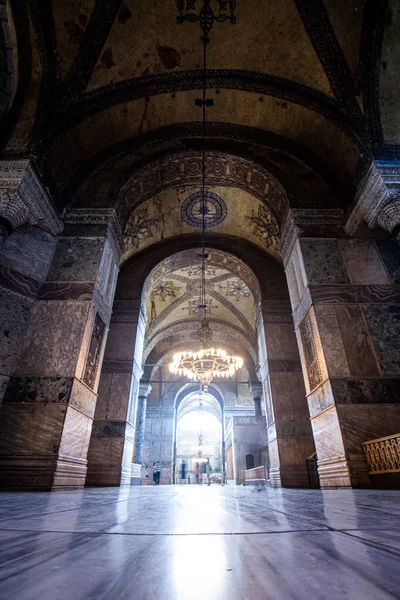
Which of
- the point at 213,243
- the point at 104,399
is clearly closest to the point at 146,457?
the point at 104,399

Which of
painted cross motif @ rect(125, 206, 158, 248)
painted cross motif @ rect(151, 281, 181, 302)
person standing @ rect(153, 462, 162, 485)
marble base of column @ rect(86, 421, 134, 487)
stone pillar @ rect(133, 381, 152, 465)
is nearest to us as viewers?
marble base of column @ rect(86, 421, 134, 487)

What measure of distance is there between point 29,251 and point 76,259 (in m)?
0.75

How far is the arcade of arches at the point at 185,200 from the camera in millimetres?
4375

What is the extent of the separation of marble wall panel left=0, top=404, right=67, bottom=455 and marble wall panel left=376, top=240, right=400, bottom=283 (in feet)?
18.4

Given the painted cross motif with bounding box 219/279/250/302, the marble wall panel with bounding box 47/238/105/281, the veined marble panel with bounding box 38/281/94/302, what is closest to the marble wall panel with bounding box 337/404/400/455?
the veined marble panel with bounding box 38/281/94/302

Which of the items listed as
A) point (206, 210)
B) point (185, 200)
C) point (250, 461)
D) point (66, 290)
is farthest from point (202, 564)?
point (250, 461)

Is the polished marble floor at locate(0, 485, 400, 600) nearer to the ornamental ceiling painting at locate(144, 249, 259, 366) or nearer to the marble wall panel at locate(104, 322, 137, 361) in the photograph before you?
the marble wall panel at locate(104, 322, 137, 361)

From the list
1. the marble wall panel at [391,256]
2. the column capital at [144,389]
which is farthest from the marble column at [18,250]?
the column capital at [144,389]

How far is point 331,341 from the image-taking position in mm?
4762

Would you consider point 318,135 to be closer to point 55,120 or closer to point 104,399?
point 55,120

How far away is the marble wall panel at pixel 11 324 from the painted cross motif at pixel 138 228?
3412 mm

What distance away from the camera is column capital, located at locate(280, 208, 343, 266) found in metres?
5.93

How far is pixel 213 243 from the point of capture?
9.19 metres

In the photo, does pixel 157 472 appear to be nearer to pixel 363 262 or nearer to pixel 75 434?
pixel 75 434
